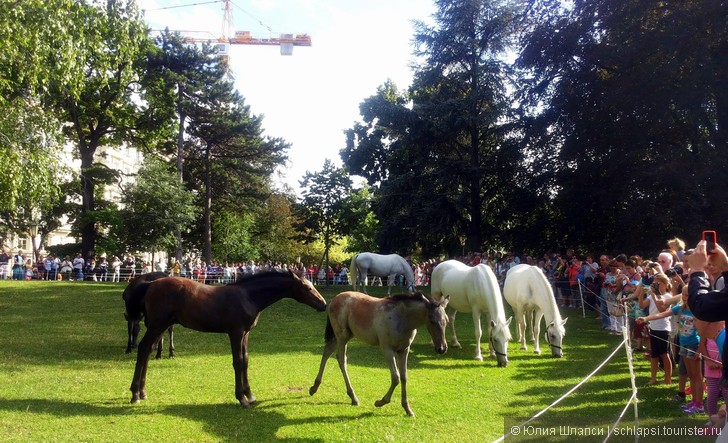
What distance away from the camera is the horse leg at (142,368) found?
873 centimetres

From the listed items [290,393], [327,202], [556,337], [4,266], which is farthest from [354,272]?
[4,266]

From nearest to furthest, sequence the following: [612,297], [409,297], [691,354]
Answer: [691,354] < [409,297] < [612,297]

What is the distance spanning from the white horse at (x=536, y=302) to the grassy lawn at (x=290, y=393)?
0.50 m

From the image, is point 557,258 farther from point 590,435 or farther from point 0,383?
point 0,383

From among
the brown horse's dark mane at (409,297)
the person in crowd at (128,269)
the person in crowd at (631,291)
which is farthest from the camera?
the person in crowd at (128,269)

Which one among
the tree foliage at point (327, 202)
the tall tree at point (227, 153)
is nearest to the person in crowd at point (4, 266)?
the tall tree at point (227, 153)

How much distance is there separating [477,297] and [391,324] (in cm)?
595

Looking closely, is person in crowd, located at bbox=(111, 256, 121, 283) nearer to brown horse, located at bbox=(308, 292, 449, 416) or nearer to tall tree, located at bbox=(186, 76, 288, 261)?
tall tree, located at bbox=(186, 76, 288, 261)

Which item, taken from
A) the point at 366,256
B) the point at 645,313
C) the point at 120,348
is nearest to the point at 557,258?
the point at 366,256

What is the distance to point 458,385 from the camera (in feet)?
34.4

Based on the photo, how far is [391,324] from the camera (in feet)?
28.3

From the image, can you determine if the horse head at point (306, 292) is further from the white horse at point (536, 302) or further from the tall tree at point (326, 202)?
the tall tree at point (326, 202)

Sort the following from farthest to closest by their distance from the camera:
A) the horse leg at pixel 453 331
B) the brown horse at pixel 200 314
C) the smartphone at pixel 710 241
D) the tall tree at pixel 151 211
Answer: the tall tree at pixel 151 211
the horse leg at pixel 453 331
the brown horse at pixel 200 314
the smartphone at pixel 710 241

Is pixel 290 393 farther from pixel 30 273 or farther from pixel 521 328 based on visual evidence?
pixel 30 273
